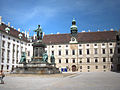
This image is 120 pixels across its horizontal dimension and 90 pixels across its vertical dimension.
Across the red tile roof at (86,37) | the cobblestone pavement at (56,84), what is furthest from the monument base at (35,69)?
the red tile roof at (86,37)

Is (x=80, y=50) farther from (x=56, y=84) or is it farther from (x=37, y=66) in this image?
(x=56, y=84)

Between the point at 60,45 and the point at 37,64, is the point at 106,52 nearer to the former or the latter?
the point at 60,45

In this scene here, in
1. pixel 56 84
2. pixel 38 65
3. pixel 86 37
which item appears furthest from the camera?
pixel 86 37

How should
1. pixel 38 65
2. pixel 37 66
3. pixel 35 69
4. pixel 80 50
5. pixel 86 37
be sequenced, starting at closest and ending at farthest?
pixel 35 69, pixel 37 66, pixel 38 65, pixel 80 50, pixel 86 37

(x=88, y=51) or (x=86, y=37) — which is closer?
(x=88, y=51)

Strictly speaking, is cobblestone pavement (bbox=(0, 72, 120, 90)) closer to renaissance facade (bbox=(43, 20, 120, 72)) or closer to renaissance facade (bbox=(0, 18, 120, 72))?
renaissance facade (bbox=(0, 18, 120, 72))

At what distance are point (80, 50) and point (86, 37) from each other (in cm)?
635

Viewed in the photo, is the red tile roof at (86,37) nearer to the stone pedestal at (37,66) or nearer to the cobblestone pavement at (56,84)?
the stone pedestal at (37,66)

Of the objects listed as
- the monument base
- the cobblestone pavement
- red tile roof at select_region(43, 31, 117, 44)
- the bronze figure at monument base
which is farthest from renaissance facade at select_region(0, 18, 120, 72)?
the cobblestone pavement

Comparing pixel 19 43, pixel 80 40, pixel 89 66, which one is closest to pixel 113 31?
pixel 80 40

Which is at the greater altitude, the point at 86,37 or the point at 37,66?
the point at 86,37

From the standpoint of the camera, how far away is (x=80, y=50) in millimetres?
60375

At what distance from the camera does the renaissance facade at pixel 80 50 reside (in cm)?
5550

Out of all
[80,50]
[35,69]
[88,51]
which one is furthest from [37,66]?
[88,51]
